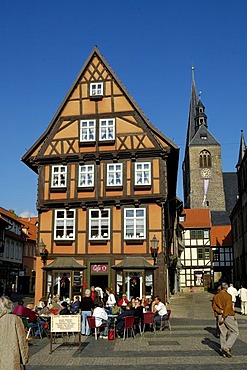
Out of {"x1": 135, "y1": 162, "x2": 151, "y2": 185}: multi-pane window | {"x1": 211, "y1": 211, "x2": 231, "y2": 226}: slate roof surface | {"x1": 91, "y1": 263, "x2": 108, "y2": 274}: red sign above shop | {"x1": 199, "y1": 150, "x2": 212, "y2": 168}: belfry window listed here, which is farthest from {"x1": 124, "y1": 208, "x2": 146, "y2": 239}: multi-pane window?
{"x1": 199, "y1": 150, "x2": 212, "y2": 168}: belfry window

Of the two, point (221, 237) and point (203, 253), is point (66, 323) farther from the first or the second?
point (221, 237)

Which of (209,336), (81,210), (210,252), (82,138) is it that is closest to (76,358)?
(209,336)

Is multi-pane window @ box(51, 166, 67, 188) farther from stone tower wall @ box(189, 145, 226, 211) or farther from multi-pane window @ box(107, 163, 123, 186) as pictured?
stone tower wall @ box(189, 145, 226, 211)

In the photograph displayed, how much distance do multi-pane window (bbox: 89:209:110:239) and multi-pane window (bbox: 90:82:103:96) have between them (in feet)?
23.8

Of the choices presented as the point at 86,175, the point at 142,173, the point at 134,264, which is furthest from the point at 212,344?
the point at 86,175

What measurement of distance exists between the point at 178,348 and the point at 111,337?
2.75 m

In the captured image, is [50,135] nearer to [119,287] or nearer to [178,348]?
[119,287]

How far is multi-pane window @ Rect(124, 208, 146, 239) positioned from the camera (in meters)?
24.6

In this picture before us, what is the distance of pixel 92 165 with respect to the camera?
26.0m

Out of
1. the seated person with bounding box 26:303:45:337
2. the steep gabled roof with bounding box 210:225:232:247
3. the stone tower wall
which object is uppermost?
the stone tower wall

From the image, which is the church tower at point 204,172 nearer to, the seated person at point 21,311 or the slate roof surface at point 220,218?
the slate roof surface at point 220,218

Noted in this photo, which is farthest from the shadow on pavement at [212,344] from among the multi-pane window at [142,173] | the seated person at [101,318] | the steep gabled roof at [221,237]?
the steep gabled roof at [221,237]

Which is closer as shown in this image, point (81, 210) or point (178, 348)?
point (178, 348)

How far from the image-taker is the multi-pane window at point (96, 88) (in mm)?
27000
